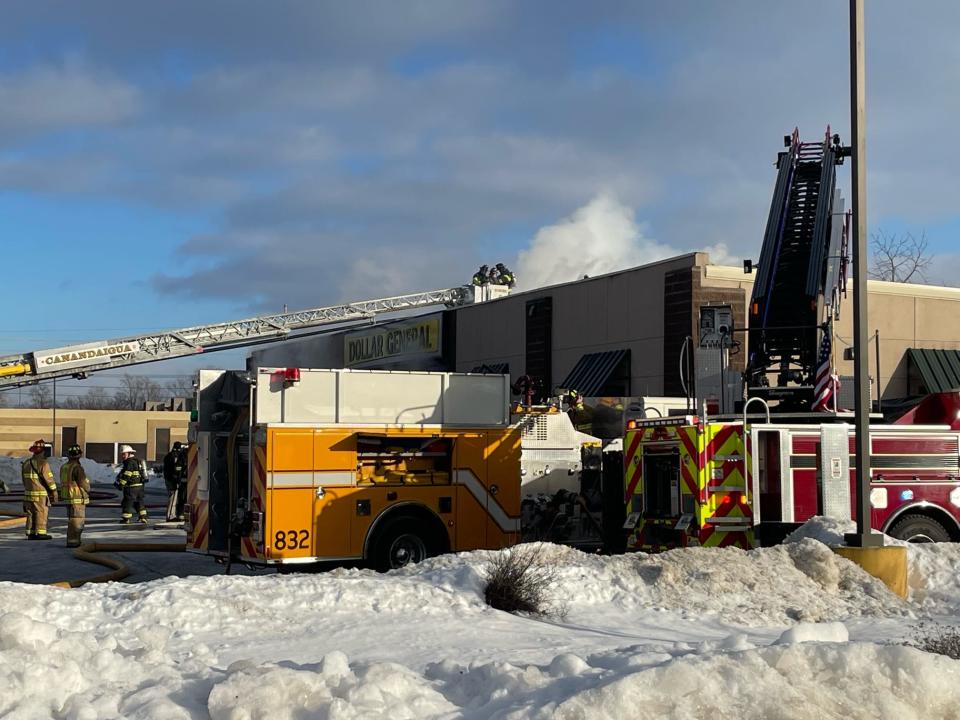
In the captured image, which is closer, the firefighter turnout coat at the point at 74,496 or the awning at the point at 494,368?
the firefighter turnout coat at the point at 74,496

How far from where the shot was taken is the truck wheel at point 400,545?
12.9 meters

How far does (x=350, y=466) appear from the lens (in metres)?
12.8

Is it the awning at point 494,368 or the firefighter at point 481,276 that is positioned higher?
the firefighter at point 481,276

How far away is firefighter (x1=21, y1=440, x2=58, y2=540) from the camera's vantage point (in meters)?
18.4

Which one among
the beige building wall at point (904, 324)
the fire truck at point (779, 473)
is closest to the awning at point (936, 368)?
the beige building wall at point (904, 324)

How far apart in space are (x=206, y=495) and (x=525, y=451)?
4088mm

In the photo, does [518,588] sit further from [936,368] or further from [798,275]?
[936,368]

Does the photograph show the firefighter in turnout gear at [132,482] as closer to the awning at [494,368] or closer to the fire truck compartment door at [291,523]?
the fire truck compartment door at [291,523]

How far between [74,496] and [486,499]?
752 cm

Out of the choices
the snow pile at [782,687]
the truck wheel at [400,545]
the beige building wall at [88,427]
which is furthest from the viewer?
the beige building wall at [88,427]

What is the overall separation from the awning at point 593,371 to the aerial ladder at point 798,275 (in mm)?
11740

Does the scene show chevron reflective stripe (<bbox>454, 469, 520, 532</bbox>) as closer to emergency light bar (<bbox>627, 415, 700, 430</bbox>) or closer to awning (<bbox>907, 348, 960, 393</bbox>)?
emergency light bar (<bbox>627, 415, 700, 430</bbox>)

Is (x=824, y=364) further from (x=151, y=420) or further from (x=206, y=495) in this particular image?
(x=151, y=420)

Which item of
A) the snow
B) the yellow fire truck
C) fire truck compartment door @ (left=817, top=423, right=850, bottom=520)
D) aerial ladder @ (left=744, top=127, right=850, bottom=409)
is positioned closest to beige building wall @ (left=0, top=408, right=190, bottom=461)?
aerial ladder @ (left=744, top=127, right=850, bottom=409)
